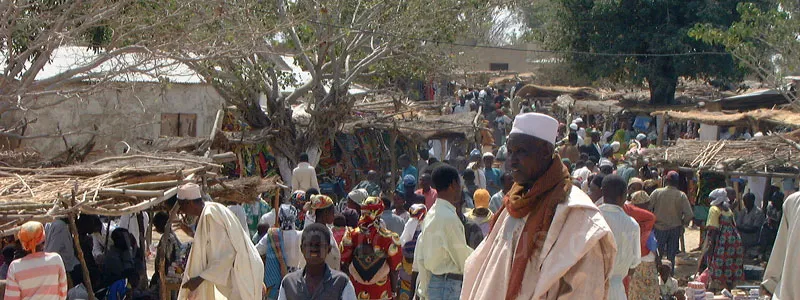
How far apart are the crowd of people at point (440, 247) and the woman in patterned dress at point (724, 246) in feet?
0.05

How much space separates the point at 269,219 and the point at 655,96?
24.5 meters

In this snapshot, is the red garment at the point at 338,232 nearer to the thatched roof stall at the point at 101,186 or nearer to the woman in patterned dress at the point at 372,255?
the woman in patterned dress at the point at 372,255

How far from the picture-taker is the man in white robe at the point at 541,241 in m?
3.94

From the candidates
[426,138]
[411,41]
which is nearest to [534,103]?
[411,41]

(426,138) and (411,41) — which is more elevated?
(411,41)

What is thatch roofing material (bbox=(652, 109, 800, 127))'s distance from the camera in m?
20.7

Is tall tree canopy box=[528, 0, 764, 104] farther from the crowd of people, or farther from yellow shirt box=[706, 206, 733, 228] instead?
the crowd of people

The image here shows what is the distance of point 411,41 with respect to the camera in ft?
69.8

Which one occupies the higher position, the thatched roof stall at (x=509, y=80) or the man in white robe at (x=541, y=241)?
the thatched roof stall at (x=509, y=80)

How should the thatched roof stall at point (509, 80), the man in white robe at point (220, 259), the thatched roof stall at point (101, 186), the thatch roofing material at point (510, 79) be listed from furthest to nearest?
the thatch roofing material at point (510, 79) < the thatched roof stall at point (509, 80) < the thatched roof stall at point (101, 186) < the man in white robe at point (220, 259)

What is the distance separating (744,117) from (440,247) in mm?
16672

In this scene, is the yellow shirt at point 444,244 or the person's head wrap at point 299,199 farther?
the person's head wrap at point 299,199

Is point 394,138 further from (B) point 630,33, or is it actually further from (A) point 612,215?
(B) point 630,33

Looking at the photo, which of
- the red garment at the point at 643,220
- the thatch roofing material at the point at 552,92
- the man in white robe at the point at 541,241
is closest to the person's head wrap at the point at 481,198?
the red garment at the point at 643,220
